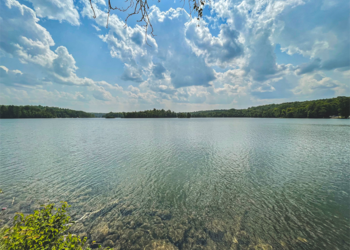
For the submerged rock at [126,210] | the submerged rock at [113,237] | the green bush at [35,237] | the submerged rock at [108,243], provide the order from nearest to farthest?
1. the green bush at [35,237]
2. the submerged rock at [108,243]
3. the submerged rock at [113,237]
4. the submerged rock at [126,210]

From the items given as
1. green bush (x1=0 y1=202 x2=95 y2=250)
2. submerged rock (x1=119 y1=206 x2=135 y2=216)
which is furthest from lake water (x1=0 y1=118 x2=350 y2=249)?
green bush (x1=0 y1=202 x2=95 y2=250)

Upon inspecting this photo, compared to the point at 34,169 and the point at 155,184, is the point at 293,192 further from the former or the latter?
the point at 34,169

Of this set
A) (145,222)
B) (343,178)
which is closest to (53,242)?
(145,222)

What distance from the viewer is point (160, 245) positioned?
19.5 ft

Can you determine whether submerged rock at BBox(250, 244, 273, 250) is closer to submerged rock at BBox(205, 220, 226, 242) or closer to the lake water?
the lake water

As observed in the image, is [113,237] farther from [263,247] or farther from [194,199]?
[263,247]

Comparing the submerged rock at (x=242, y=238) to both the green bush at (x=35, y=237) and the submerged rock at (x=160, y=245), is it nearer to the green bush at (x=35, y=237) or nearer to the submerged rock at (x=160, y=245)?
the submerged rock at (x=160, y=245)

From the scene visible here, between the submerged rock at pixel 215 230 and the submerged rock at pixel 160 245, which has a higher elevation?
the submerged rock at pixel 215 230

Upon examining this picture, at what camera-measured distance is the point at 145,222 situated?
717 centimetres

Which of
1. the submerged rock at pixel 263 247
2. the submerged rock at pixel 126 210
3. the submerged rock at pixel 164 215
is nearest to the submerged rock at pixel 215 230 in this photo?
the submerged rock at pixel 263 247

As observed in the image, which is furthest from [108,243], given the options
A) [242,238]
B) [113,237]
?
[242,238]

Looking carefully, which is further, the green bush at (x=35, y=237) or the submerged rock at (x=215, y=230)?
the submerged rock at (x=215, y=230)

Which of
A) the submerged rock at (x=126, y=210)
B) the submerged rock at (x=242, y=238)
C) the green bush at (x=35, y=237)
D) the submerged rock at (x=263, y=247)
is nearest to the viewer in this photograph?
the green bush at (x=35, y=237)

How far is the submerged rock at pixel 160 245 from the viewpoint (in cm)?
581
